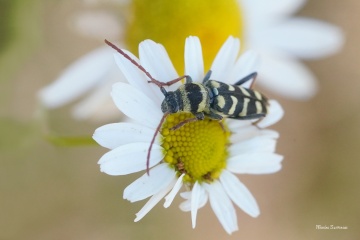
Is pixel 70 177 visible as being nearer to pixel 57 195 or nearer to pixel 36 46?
pixel 57 195

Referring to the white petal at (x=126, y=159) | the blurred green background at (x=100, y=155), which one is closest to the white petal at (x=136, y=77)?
the white petal at (x=126, y=159)

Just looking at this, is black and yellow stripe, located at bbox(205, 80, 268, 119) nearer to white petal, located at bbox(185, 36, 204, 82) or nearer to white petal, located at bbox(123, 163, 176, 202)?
white petal, located at bbox(185, 36, 204, 82)

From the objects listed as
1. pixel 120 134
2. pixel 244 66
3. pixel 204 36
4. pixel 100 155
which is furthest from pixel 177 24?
pixel 100 155

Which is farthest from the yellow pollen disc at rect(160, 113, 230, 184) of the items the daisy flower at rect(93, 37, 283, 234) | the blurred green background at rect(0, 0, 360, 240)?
the blurred green background at rect(0, 0, 360, 240)

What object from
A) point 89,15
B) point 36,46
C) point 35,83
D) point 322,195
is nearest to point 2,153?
point 35,83

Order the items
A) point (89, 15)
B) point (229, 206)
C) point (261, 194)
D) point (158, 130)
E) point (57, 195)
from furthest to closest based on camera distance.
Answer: point (261, 194) < point (57, 195) < point (89, 15) < point (229, 206) < point (158, 130)

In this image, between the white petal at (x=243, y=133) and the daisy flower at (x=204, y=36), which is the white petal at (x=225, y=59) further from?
the daisy flower at (x=204, y=36)
